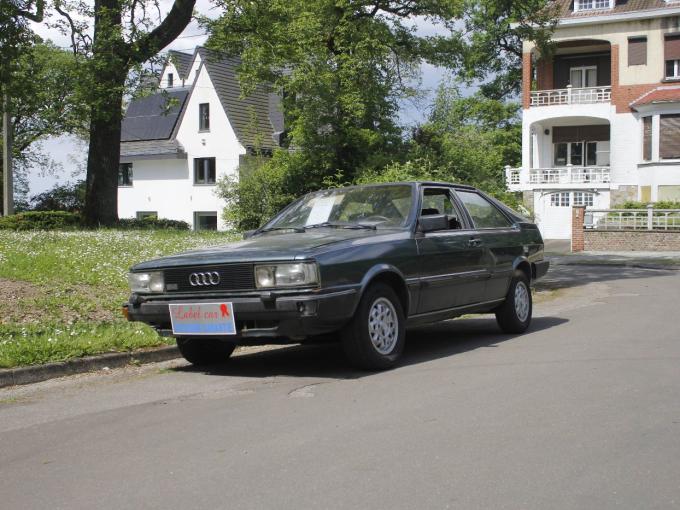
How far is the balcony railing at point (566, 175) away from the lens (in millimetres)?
38844

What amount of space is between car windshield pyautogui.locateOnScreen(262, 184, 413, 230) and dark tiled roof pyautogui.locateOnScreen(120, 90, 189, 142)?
40647mm

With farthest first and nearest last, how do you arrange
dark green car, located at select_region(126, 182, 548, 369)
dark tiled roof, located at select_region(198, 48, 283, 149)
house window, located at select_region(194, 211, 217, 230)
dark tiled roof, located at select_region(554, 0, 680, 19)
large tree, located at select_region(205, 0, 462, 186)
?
house window, located at select_region(194, 211, 217, 230) → dark tiled roof, located at select_region(198, 48, 283, 149) → dark tiled roof, located at select_region(554, 0, 680, 19) → large tree, located at select_region(205, 0, 462, 186) → dark green car, located at select_region(126, 182, 548, 369)

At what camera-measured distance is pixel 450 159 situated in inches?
826

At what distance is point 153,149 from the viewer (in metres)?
48.1

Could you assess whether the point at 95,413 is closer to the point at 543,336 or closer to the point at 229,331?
the point at 229,331

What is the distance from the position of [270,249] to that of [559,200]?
115 ft

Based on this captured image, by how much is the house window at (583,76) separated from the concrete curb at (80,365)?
36418 millimetres

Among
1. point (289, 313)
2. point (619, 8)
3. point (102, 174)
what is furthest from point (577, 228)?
point (289, 313)

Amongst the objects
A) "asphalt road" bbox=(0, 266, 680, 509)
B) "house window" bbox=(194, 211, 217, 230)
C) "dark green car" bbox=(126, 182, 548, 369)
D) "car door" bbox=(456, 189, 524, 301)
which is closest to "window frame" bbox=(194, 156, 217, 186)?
"house window" bbox=(194, 211, 217, 230)

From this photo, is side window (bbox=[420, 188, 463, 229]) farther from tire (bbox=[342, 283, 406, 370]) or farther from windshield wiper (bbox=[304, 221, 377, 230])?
tire (bbox=[342, 283, 406, 370])

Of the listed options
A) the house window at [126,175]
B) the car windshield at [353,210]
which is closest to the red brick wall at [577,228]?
the car windshield at [353,210]

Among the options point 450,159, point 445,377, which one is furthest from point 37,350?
point 450,159

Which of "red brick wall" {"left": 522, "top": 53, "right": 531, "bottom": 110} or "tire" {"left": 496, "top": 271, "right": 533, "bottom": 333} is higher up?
"red brick wall" {"left": 522, "top": 53, "right": 531, "bottom": 110}

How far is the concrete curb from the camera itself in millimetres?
6980
